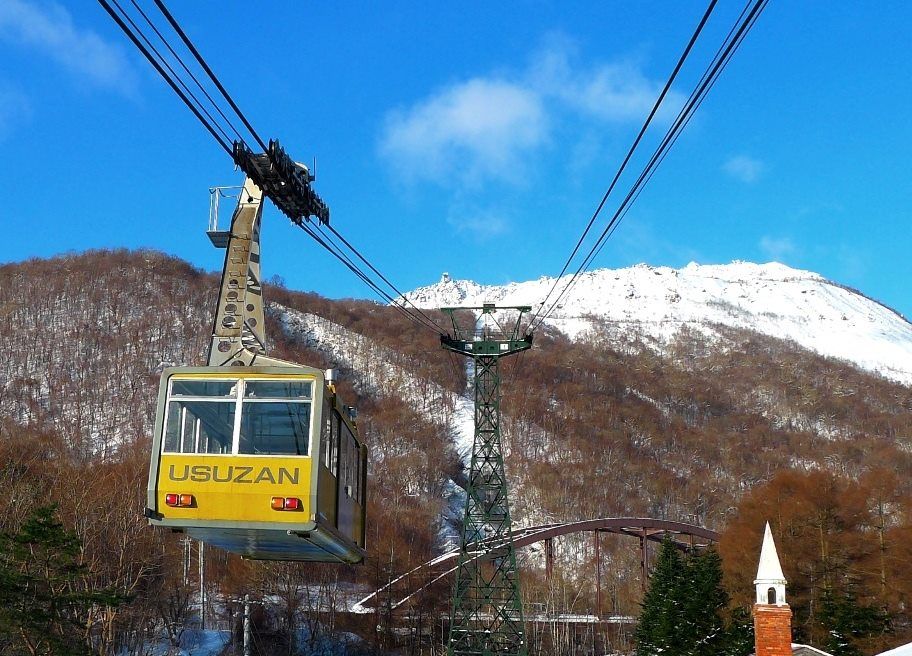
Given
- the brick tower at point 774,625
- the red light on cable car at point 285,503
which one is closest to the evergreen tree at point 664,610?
the brick tower at point 774,625

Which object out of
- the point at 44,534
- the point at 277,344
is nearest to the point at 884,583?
the point at 44,534

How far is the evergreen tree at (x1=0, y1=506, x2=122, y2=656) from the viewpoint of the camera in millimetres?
21625

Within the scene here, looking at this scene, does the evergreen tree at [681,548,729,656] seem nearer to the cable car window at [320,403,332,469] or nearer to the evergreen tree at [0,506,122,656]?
the evergreen tree at [0,506,122,656]

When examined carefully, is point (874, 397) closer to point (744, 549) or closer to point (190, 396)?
point (744, 549)

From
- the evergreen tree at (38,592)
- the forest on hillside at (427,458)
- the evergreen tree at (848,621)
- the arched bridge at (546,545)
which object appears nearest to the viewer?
the evergreen tree at (38,592)

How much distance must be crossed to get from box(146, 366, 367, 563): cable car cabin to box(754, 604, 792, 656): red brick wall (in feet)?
41.0

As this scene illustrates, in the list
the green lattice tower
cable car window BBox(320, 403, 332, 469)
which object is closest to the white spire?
the green lattice tower

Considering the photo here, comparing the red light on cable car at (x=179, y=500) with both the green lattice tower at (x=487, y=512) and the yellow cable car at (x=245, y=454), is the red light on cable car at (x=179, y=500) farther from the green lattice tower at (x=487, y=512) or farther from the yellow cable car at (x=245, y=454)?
the green lattice tower at (x=487, y=512)

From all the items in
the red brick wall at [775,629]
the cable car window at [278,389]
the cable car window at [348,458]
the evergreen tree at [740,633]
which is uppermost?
the cable car window at [278,389]

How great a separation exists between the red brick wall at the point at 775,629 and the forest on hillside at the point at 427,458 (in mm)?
15530

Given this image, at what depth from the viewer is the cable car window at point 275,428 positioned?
10703 millimetres

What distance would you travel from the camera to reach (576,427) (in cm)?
13062

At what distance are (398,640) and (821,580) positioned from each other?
25180mm

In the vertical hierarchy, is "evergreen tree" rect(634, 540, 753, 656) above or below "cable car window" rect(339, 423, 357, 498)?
below
